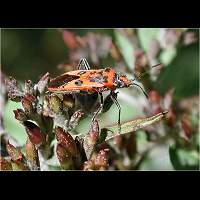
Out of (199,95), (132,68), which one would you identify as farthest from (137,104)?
(199,95)

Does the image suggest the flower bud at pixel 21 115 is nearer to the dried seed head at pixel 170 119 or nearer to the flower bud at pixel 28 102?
the flower bud at pixel 28 102

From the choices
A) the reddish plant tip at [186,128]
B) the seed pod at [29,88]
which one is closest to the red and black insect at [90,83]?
the seed pod at [29,88]

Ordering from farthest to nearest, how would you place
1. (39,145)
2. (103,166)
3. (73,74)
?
(73,74) < (39,145) < (103,166)

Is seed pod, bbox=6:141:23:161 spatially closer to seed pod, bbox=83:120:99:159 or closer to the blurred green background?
seed pod, bbox=83:120:99:159

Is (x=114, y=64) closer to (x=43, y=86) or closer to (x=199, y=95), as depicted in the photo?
(x=199, y=95)

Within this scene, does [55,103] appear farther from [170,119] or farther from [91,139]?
[170,119]

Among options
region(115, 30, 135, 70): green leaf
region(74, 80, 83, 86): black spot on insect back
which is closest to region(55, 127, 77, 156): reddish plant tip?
region(74, 80, 83, 86): black spot on insect back

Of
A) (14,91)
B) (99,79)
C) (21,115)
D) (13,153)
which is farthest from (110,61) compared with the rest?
(13,153)
